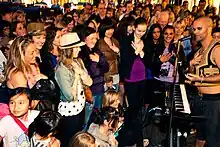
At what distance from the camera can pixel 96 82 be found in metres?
5.10

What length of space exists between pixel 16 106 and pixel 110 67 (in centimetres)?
238

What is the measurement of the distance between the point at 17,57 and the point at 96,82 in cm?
133

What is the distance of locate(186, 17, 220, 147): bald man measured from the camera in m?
4.44

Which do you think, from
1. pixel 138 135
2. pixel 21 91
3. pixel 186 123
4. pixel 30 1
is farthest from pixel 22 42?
pixel 30 1

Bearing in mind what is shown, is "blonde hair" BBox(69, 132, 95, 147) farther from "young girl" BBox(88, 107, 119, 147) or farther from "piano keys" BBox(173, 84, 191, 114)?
"piano keys" BBox(173, 84, 191, 114)

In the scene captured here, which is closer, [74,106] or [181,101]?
[74,106]

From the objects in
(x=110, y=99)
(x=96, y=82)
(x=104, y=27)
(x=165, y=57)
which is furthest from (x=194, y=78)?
(x=104, y=27)

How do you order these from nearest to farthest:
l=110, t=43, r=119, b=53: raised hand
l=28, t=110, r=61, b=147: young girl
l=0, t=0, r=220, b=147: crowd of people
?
l=28, t=110, r=61, b=147: young girl < l=0, t=0, r=220, b=147: crowd of people < l=110, t=43, r=119, b=53: raised hand

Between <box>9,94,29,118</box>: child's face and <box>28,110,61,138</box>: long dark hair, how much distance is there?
18 cm

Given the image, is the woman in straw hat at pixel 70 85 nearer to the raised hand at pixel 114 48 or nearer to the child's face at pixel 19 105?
the child's face at pixel 19 105

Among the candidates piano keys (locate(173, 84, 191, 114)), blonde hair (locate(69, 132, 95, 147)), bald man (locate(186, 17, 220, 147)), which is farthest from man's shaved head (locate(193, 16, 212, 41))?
blonde hair (locate(69, 132, 95, 147))

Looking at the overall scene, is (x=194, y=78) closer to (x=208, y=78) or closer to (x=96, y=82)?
(x=208, y=78)

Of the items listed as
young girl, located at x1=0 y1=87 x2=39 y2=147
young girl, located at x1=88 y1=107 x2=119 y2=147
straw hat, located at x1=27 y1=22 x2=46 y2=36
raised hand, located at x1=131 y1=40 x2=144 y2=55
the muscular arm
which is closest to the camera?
young girl, located at x1=0 y1=87 x2=39 y2=147

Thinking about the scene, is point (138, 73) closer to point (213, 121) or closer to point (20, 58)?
point (213, 121)
